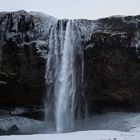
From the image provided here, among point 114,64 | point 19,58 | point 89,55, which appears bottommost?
point 114,64

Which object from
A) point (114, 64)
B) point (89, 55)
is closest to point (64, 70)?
point (89, 55)

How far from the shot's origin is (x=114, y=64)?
20953 millimetres

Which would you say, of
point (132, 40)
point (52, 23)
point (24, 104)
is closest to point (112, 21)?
point (132, 40)

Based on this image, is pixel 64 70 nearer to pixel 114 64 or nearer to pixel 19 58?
pixel 19 58

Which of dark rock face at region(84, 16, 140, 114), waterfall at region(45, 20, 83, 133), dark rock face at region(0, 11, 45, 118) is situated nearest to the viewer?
dark rock face at region(84, 16, 140, 114)

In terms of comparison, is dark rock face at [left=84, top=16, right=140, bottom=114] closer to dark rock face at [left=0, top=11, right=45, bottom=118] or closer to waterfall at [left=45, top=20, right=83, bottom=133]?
waterfall at [left=45, top=20, right=83, bottom=133]

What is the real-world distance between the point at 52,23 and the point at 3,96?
5500 millimetres

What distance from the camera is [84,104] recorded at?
22219mm

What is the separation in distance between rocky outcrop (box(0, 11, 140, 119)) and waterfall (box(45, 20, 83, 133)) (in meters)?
0.35

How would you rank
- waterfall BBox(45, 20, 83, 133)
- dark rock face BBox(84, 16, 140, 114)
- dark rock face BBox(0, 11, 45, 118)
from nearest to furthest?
dark rock face BBox(84, 16, 140, 114) < dark rock face BBox(0, 11, 45, 118) < waterfall BBox(45, 20, 83, 133)

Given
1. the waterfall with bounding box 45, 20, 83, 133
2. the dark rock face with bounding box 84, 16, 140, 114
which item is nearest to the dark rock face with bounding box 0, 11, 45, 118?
the waterfall with bounding box 45, 20, 83, 133

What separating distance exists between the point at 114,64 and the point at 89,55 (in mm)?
1573

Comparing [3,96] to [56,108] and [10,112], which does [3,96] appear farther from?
[56,108]

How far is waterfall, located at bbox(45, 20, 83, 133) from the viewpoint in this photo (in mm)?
21141
